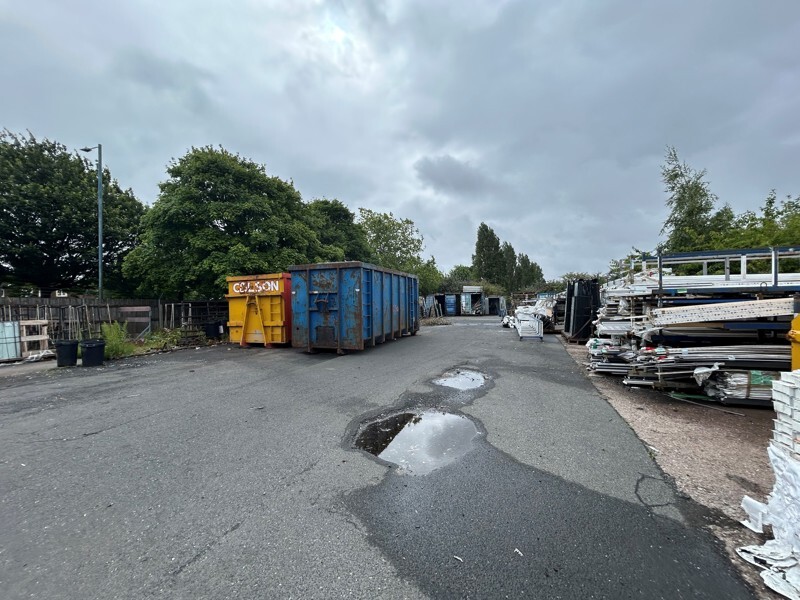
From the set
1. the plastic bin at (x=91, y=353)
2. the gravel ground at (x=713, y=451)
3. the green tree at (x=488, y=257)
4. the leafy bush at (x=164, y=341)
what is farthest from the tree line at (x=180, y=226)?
the green tree at (x=488, y=257)

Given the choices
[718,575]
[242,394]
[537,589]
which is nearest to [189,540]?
[537,589]

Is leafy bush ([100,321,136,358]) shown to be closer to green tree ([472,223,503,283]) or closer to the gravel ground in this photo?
the gravel ground

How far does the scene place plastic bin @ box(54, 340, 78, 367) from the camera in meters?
8.90

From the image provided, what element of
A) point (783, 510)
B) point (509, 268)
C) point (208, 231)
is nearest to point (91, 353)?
point (208, 231)

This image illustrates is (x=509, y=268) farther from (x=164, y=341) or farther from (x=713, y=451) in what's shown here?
(x=713, y=451)

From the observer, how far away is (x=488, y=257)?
55344 mm

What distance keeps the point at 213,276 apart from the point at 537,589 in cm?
1626

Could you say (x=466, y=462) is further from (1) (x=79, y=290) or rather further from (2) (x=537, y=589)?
(1) (x=79, y=290)

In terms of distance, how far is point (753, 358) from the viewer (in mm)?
5410

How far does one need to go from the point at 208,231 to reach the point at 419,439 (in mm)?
14898

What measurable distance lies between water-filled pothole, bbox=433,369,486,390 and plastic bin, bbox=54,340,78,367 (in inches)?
371

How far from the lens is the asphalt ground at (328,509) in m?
2.00

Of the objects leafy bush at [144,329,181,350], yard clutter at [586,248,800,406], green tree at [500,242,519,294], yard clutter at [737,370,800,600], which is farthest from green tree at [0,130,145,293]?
green tree at [500,242,519,294]

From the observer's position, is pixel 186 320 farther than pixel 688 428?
Yes
